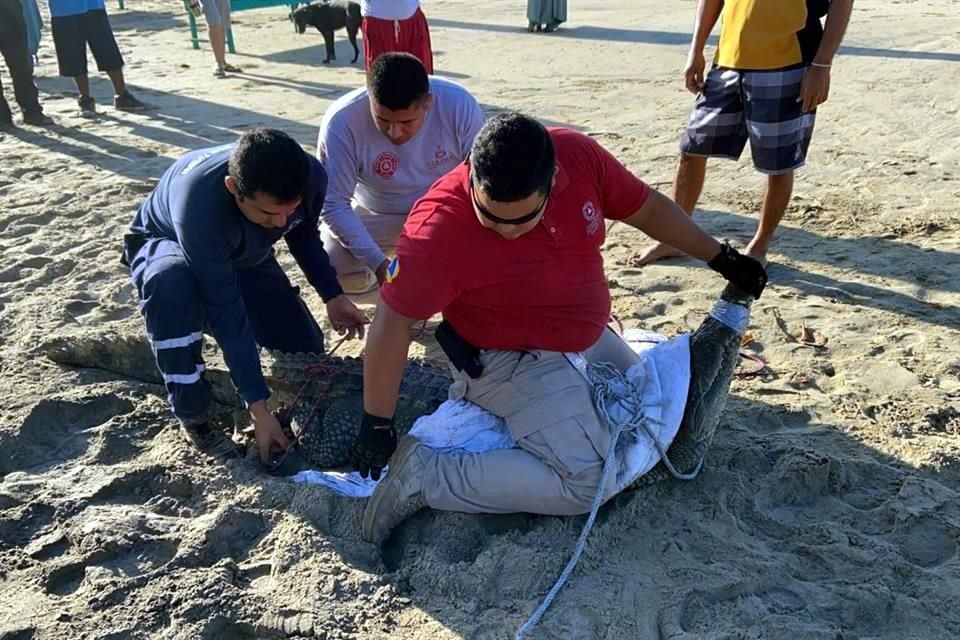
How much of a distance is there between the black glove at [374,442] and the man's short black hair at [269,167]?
689mm

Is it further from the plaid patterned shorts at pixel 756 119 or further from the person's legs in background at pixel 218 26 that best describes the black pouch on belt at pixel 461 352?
the person's legs in background at pixel 218 26

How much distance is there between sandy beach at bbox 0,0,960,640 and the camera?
2320 mm

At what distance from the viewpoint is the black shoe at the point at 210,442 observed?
119 inches

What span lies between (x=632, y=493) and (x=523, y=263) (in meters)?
0.78

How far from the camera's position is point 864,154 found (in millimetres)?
5430

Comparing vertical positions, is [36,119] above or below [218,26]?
below

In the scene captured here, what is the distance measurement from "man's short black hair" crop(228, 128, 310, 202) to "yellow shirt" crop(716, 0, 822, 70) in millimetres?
2101

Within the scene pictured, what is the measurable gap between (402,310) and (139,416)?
1374 millimetres

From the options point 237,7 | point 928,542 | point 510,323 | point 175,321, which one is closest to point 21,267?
point 175,321

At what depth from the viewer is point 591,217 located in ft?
8.36

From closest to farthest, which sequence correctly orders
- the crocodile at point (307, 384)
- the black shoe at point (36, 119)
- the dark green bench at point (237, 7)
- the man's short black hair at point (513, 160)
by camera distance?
1. the man's short black hair at point (513, 160)
2. the crocodile at point (307, 384)
3. the black shoe at point (36, 119)
4. the dark green bench at point (237, 7)

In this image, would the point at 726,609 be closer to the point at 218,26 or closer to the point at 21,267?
the point at 21,267

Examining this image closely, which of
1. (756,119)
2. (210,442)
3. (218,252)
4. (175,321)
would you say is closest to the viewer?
(218,252)

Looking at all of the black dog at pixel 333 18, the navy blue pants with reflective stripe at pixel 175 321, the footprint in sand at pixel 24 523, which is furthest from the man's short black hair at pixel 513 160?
the black dog at pixel 333 18
